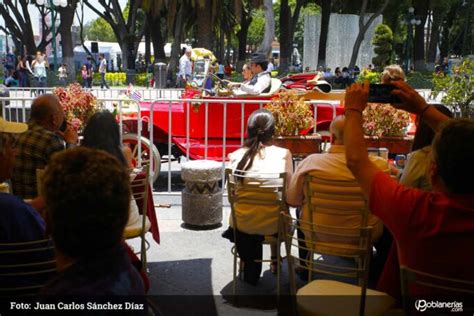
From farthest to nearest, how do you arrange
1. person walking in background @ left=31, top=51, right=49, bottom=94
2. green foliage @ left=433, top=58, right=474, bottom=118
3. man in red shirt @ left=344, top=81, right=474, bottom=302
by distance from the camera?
person walking in background @ left=31, top=51, right=49, bottom=94, green foliage @ left=433, top=58, right=474, bottom=118, man in red shirt @ left=344, top=81, right=474, bottom=302

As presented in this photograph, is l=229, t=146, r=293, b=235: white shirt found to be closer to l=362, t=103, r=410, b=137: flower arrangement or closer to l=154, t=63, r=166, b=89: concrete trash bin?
l=362, t=103, r=410, b=137: flower arrangement

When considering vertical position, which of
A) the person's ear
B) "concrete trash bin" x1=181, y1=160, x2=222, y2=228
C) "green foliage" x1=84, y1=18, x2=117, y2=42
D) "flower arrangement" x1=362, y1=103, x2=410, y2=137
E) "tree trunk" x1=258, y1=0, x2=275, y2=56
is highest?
"green foliage" x1=84, y1=18, x2=117, y2=42

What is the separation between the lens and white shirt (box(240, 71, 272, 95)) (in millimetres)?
8203

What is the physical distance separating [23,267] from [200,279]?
2.35 m

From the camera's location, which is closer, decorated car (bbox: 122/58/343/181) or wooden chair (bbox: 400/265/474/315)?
wooden chair (bbox: 400/265/474/315)

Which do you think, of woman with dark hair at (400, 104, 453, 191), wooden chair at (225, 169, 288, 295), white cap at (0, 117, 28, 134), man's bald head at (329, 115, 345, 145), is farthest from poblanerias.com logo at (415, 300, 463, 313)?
white cap at (0, 117, 28, 134)

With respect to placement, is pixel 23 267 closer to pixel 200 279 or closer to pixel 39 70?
pixel 200 279

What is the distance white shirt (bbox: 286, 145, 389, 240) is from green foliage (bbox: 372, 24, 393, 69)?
32.1 metres

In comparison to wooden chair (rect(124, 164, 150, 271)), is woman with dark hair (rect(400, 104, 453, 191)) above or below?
above

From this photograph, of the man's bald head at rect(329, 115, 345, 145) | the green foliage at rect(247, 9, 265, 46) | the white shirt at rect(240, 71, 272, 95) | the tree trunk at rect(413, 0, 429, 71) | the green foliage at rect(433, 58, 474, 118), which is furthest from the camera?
the green foliage at rect(247, 9, 265, 46)

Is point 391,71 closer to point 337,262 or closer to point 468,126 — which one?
point 337,262

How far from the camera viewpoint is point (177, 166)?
10219 mm

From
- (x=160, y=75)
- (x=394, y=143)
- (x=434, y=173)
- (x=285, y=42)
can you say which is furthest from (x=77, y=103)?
(x=285, y=42)

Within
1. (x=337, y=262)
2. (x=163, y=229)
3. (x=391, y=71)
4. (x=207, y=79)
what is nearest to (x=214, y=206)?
(x=163, y=229)
